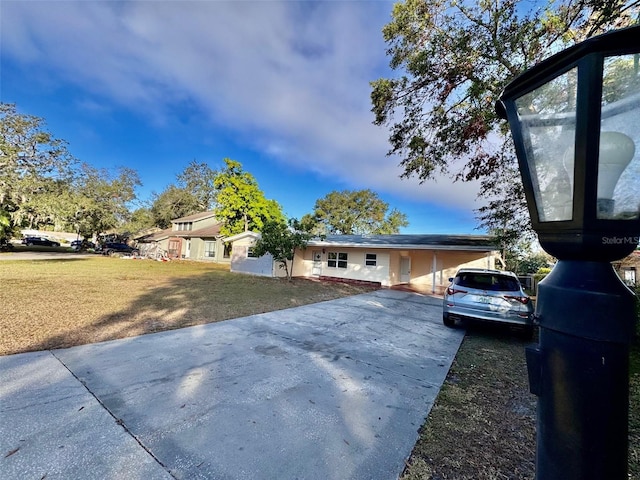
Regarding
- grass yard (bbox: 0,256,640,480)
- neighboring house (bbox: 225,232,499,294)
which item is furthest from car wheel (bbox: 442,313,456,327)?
neighboring house (bbox: 225,232,499,294)

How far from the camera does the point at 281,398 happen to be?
10.5ft

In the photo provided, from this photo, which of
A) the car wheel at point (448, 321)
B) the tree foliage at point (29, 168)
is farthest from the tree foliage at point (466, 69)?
the tree foliage at point (29, 168)

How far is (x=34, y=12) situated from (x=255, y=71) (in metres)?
6.15

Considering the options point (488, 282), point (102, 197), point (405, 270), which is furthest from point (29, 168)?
point (488, 282)

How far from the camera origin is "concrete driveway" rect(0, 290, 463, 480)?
2174mm

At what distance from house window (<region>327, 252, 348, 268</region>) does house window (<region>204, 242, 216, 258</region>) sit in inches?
555

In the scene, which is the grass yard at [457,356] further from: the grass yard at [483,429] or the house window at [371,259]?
the house window at [371,259]

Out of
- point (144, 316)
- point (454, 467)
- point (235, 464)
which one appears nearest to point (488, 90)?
point (454, 467)

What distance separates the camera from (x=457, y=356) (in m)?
5.04

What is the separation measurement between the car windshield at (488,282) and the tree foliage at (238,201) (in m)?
18.9

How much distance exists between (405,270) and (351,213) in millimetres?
18828

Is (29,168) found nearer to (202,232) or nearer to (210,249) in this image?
(202,232)

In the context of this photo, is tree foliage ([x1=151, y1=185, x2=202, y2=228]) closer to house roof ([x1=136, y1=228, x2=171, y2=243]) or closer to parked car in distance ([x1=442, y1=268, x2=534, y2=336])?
house roof ([x1=136, y1=228, x2=171, y2=243])

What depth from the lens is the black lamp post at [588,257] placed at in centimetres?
102
